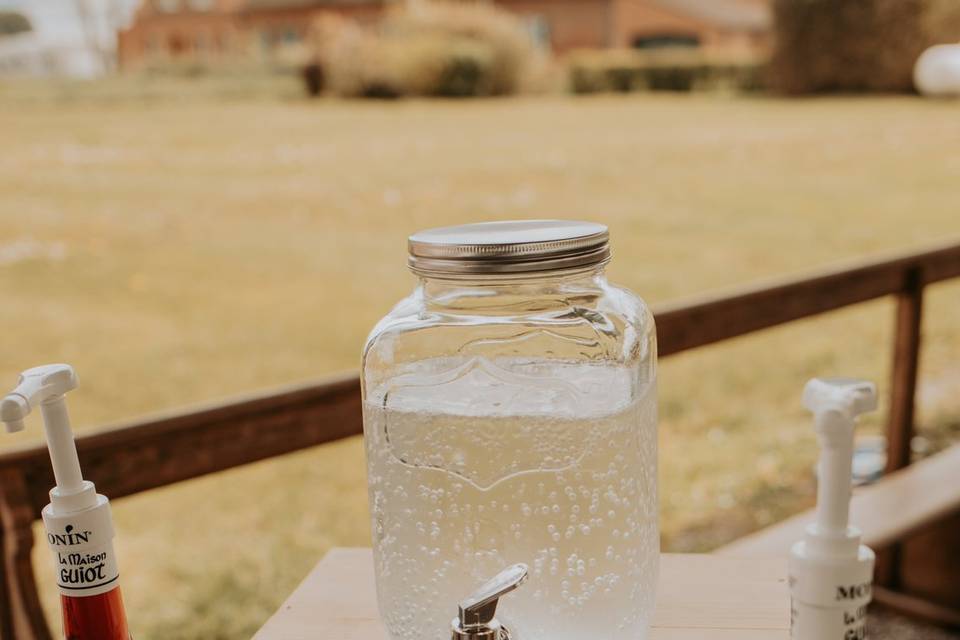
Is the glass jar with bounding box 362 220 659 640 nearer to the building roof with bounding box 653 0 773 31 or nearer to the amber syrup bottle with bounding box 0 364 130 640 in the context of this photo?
the amber syrup bottle with bounding box 0 364 130 640

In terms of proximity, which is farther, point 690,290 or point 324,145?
point 324,145

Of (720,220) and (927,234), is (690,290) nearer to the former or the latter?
(720,220)

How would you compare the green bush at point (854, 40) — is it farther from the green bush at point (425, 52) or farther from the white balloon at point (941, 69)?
the white balloon at point (941, 69)

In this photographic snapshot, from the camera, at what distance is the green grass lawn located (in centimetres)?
297

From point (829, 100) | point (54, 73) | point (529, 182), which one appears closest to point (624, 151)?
point (529, 182)

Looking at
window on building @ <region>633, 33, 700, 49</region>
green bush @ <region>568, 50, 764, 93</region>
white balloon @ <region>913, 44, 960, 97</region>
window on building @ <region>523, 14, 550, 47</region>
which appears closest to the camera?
white balloon @ <region>913, 44, 960, 97</region>

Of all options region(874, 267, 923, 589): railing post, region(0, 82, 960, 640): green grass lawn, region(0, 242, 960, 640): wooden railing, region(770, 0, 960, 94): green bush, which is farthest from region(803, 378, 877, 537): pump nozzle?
region(770, 0, 960, 94): green bush

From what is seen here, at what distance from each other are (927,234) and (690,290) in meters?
1.93

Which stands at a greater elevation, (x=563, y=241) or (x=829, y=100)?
(x=563, y=241)

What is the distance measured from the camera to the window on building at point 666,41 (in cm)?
805

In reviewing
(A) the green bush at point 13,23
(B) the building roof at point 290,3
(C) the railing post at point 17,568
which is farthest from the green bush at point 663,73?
(C) the railing post at point 17,568

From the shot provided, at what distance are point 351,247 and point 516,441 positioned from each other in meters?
5.04

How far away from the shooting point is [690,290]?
5.05 metres

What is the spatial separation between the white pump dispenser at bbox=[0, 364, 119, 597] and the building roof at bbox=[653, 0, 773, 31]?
8.06 meters
